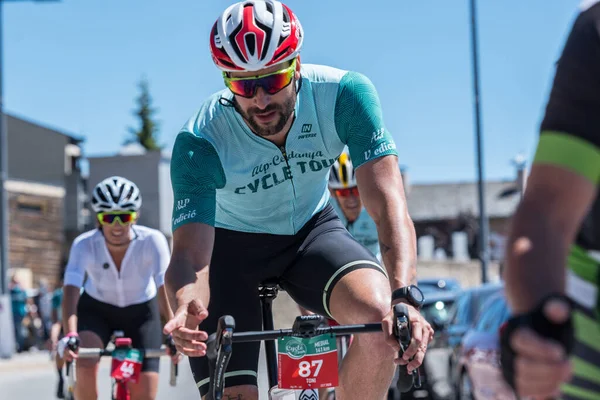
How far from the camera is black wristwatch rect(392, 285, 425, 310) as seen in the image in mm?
3721

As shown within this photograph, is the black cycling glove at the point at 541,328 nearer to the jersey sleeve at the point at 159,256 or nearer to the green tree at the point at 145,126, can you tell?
the jersey sleeve at the point at 159,256

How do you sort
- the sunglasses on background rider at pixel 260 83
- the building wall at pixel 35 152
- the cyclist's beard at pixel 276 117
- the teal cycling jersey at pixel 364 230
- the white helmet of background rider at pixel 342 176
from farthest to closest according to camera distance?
the building wall at pixel 35 152
the white helmet of background rider at pixel 342 176
the teal cycling jersey at pixel 364 230
the cyclist's beard at pixel 276 117
the sunglasses on background rider at pixel 260 83

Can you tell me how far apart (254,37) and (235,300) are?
4.19ft

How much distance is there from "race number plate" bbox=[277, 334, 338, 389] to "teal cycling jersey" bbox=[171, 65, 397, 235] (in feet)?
2.29

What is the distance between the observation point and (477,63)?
75.6ft

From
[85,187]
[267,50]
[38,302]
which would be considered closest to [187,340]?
[267,50]

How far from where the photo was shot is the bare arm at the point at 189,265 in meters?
4.27

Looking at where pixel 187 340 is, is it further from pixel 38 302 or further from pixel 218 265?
pixel 38 302

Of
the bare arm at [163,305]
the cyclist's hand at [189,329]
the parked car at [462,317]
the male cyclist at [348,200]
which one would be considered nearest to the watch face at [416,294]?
the cyclist's hand at [189,329]

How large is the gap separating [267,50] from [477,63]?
19.3 metres

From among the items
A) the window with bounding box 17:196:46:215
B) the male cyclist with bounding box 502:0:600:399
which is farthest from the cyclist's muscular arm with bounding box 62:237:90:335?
the window with bounding box 17:196:46:215

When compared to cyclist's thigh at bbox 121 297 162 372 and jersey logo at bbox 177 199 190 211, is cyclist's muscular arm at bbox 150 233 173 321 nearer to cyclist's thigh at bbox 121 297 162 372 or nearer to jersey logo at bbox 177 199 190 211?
cyclist's thigh at bbox 121 297 162 372

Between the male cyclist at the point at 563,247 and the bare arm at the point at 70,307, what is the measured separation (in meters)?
5.87

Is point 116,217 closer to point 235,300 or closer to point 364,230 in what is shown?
point 364,230
